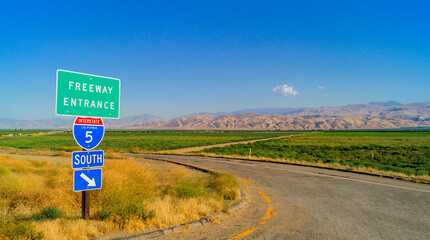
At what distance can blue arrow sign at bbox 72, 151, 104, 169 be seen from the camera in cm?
559

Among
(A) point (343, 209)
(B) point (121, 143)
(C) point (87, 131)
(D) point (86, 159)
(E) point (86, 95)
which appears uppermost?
(E) point (86, 95)

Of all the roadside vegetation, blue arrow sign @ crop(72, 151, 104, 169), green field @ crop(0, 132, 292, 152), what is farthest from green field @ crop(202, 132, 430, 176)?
blue arrow sign @ crop(72, 151, 104, 169)

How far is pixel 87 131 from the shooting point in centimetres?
586

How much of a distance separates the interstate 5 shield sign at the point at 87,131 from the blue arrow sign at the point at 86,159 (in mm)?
144

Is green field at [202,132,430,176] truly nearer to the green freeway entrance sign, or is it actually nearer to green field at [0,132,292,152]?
green field at [0,132,292,152]

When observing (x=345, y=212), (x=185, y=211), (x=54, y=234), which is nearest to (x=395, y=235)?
(x=345, y=212)

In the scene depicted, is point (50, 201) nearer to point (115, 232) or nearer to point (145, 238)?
point (115, 232)

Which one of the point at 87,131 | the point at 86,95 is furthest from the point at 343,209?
the point at 86,95

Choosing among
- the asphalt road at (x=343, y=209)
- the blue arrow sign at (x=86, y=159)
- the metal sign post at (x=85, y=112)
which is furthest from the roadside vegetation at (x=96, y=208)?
the asphalt road at (x=343, y=209)

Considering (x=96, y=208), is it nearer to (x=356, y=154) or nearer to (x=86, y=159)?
(x=86, y=159)

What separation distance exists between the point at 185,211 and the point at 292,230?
2.63 metres

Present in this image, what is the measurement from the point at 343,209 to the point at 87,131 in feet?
23.8

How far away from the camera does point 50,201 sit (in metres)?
7.72

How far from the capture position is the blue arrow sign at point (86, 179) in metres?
5.62
